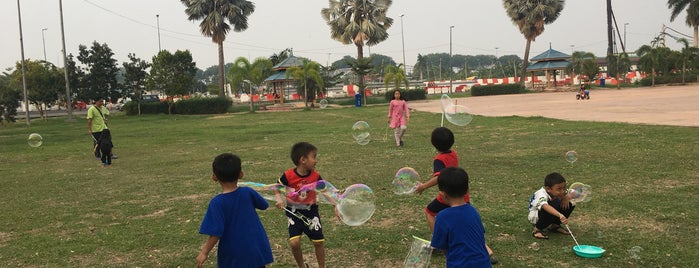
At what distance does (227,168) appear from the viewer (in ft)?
12.6

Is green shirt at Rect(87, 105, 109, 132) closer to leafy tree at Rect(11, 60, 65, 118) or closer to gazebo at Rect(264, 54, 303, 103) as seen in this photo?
leafy tree at Rect(11, 60, 65, 118)

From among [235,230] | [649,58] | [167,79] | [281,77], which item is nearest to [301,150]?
[235,230]

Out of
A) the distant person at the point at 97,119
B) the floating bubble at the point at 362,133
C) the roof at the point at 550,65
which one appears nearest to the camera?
the floating bubble at the point at 362,133

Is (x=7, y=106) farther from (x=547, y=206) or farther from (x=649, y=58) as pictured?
(x=649, y=58)

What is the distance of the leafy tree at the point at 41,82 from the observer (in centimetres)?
4409

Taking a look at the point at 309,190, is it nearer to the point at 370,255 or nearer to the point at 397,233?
the point at 370,255

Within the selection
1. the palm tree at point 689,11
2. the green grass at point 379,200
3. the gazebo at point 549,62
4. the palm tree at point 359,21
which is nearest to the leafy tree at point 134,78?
the palm tree at point 359,21

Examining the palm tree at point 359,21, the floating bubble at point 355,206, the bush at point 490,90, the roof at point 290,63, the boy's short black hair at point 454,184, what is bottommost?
the floating bubble at point 355,206

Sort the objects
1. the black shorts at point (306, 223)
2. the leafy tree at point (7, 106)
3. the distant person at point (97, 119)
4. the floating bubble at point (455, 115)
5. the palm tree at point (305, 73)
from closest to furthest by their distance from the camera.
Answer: the black shorts at point (306, 223)
the floating bubble at point (455, 115)
the distant person at point (97, 119)
the leafy tree at point (7, 106)
the palm tree at point (305, 73)

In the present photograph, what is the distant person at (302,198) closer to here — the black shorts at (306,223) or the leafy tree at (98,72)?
the black shorts at (306,223)

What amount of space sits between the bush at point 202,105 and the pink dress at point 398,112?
117 feet

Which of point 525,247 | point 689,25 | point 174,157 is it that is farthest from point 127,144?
point 689,25

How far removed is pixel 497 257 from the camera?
552 cm

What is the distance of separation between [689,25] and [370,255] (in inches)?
3187
